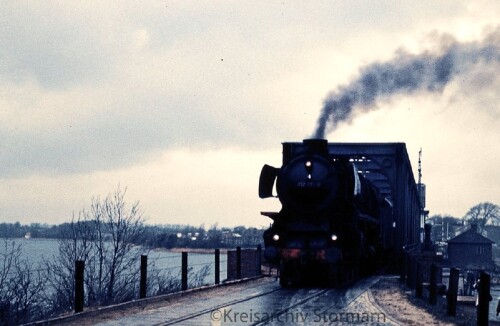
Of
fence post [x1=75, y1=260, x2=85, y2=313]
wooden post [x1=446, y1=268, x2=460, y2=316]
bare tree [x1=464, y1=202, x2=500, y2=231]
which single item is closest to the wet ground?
wooden post [x1=446, y1=268, x2=460, y2=316]

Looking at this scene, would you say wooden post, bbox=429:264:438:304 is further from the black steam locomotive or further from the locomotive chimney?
the locomotive chimney

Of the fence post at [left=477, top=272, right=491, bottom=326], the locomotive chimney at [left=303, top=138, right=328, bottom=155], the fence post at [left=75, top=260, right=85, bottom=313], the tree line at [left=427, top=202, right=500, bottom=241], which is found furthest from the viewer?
the tree line at [left=427, top=202, right=500, bottom=241]

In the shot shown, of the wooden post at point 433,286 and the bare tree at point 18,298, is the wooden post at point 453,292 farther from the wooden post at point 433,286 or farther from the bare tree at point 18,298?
the bare tree at point 18,298

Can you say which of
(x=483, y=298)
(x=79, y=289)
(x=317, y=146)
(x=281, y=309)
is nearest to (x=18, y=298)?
(x=79, y=289)

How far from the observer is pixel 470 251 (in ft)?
332

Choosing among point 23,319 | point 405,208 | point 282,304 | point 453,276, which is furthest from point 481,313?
point 405,208

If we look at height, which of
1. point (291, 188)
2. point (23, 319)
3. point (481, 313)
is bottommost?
point (23, 319)

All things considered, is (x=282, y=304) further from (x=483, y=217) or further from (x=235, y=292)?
(x=483, y=217)

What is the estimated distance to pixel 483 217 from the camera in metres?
138

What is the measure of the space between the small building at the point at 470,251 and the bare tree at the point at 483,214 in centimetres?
3559

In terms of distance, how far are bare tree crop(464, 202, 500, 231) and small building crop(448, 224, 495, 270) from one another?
35591 millimetres

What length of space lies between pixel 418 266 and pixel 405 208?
13.4 m

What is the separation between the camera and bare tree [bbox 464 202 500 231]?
137m

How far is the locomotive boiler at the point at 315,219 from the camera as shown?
758 inches
